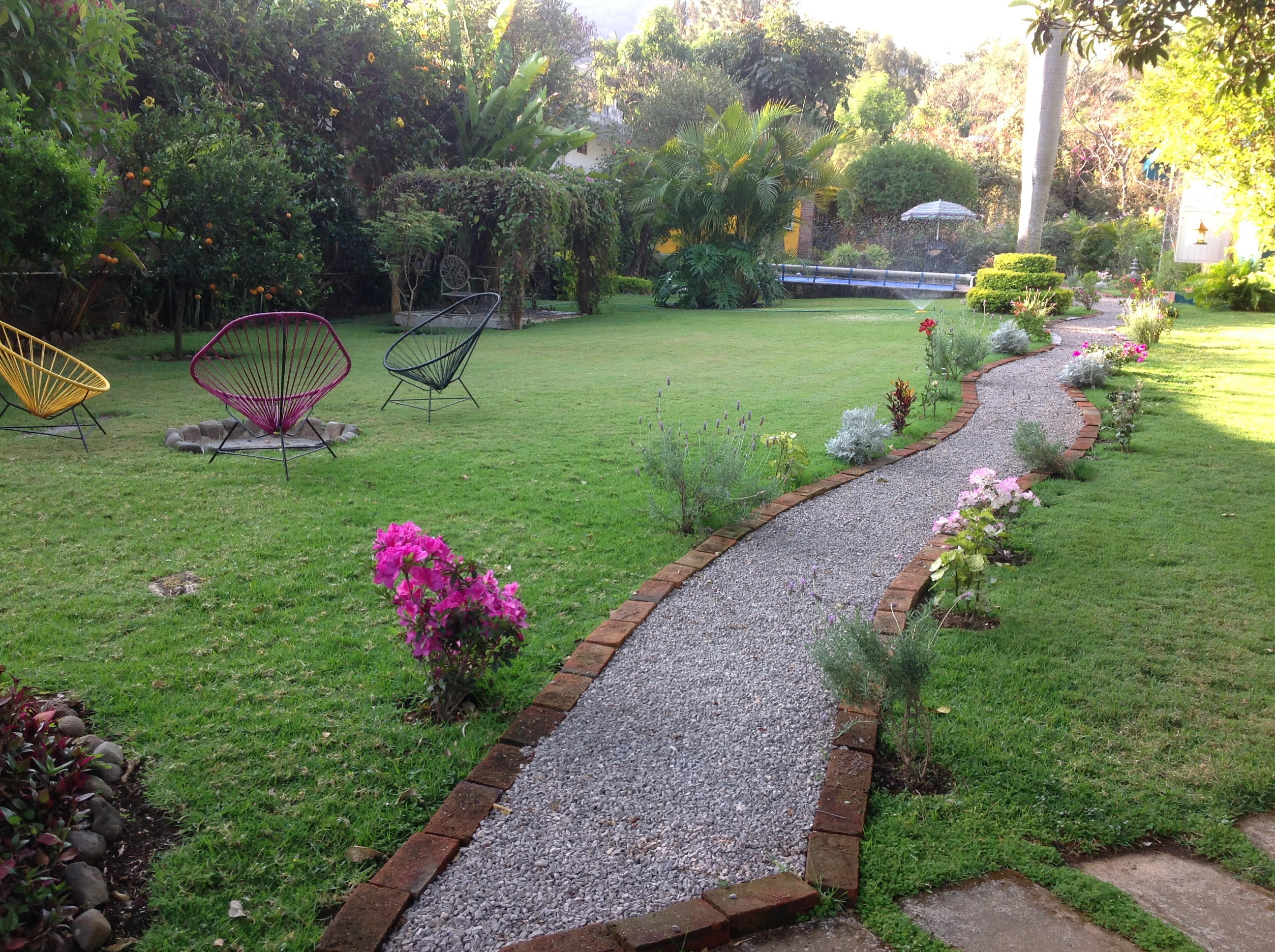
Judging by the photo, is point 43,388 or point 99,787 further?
point 43,388

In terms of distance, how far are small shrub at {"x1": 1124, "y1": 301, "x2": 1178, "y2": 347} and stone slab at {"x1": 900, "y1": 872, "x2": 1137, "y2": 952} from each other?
10893 mm

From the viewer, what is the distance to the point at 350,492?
5.30 metres

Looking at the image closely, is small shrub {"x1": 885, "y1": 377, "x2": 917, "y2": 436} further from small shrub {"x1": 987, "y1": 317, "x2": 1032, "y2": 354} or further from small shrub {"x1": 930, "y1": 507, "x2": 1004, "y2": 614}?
small shrub {"x1": 987, "y1": 317, "x2": 1032, "y2": 354}

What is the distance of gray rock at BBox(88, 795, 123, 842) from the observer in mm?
2236

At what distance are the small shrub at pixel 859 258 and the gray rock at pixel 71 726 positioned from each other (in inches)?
982

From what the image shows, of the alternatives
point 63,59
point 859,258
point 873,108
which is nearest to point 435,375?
point 63,59

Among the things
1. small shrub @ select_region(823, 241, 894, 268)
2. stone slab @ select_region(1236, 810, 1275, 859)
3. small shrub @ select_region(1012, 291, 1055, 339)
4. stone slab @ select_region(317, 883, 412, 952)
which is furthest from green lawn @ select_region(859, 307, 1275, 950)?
small shrub @ select_region(823, 241, 894, 268)

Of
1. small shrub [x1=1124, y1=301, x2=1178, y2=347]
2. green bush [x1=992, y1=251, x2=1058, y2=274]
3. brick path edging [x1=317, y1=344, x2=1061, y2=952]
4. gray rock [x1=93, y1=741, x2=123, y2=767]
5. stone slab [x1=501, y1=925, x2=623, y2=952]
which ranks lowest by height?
stone slab [x1=501, y1=925, x2=623, y2=952]

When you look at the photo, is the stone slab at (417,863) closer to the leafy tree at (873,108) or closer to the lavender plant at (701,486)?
the lavender plant at (701,486)

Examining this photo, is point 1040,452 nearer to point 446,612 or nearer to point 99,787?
point 446,612

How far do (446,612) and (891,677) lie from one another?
139cm

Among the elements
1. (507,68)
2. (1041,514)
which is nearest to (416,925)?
(1041,514)

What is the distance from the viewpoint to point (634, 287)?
82.6ft

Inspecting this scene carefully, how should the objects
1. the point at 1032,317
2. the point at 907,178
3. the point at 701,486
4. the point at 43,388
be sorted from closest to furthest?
the point at 701,486
the point at 43,388
the point at 1032,317
the point at 907,178
